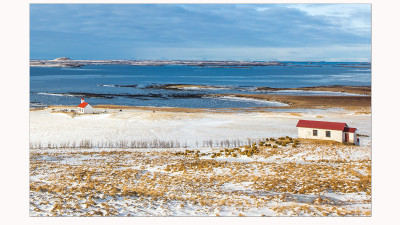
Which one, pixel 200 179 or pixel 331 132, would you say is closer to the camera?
pixel 200 179

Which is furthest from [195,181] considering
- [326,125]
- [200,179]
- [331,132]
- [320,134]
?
[326,125]

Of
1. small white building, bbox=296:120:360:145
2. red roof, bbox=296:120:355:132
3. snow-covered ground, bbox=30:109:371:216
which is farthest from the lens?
red roof, bbox=296:120:355:132

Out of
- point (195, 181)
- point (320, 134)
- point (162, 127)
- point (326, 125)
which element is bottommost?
point (195, 181)

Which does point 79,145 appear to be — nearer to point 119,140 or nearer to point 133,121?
point 119,140

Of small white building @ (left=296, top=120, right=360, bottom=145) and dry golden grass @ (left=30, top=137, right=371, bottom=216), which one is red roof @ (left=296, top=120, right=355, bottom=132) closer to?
small white building @ (left=296, top=120, right=360, bottom=145)

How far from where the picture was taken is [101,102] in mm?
38094

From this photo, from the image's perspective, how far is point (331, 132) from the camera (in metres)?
16.6

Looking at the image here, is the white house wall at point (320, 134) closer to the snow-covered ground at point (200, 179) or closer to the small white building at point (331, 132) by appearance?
the small white building at point (331, 132)

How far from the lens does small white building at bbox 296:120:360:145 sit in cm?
1648

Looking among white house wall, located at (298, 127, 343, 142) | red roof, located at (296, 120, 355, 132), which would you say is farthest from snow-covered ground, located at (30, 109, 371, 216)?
red roof, located at (296, 120, 355, 132)

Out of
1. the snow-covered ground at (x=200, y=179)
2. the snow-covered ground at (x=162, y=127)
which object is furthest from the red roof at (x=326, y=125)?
the snow-covered ground at (x=162, y=127)

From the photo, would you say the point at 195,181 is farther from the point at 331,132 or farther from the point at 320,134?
the point at 331,132

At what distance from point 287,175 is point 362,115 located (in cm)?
1755

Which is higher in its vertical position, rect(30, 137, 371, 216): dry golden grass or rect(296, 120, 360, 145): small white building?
rect(296, 120, 360, 145): small white building
